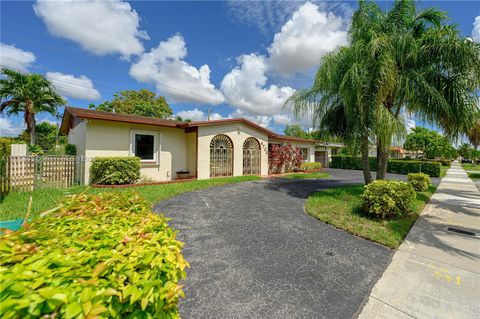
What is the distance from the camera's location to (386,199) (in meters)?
5.82

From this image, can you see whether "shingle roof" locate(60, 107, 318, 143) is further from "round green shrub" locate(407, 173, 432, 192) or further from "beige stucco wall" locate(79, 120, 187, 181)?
"round green shrub" locate(407, 173, 432, 192)

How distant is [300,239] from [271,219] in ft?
4.52

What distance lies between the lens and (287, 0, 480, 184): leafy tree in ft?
23.9

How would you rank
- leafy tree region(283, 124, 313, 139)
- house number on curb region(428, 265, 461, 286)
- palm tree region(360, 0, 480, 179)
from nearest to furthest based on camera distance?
house number on curb region(428, 265, 461, 286)
palm tree region(360, 0, 480, 179)
leafy tree region(283, 124, 313, 139)

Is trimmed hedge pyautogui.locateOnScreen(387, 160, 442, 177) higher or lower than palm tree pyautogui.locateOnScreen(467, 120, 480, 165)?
lower

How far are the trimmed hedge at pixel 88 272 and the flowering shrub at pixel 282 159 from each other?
1552cm

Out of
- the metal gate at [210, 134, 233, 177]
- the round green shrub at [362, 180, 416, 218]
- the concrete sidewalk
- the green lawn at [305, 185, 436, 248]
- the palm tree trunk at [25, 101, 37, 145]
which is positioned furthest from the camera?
the palm tree trunk at [25, 101, 37, 145]

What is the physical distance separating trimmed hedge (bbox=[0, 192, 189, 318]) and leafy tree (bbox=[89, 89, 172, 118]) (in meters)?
32.1

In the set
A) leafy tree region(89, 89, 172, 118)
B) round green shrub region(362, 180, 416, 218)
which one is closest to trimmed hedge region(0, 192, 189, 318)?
round green shrub region(362, 180, 416, 218)

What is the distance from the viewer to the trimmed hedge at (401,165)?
754 inches

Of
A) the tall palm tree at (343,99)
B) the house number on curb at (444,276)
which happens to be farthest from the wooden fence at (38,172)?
the tall palm tree at (343,99)

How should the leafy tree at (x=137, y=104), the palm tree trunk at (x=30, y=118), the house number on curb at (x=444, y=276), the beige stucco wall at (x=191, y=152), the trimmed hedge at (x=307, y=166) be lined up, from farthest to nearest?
the leafy tree at (x=137, y=104) < the trimmed hedge at (x=307, y=166) < the palm tree trunk at (x=30, y=118) < the beige stucco wall at (x=191, y=152) < the house number on curb at (x=444, y=276)

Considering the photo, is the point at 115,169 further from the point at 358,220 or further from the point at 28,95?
the point at 28,95

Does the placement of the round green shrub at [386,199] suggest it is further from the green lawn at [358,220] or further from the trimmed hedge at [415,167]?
the trimmed hedge at [415,167]
